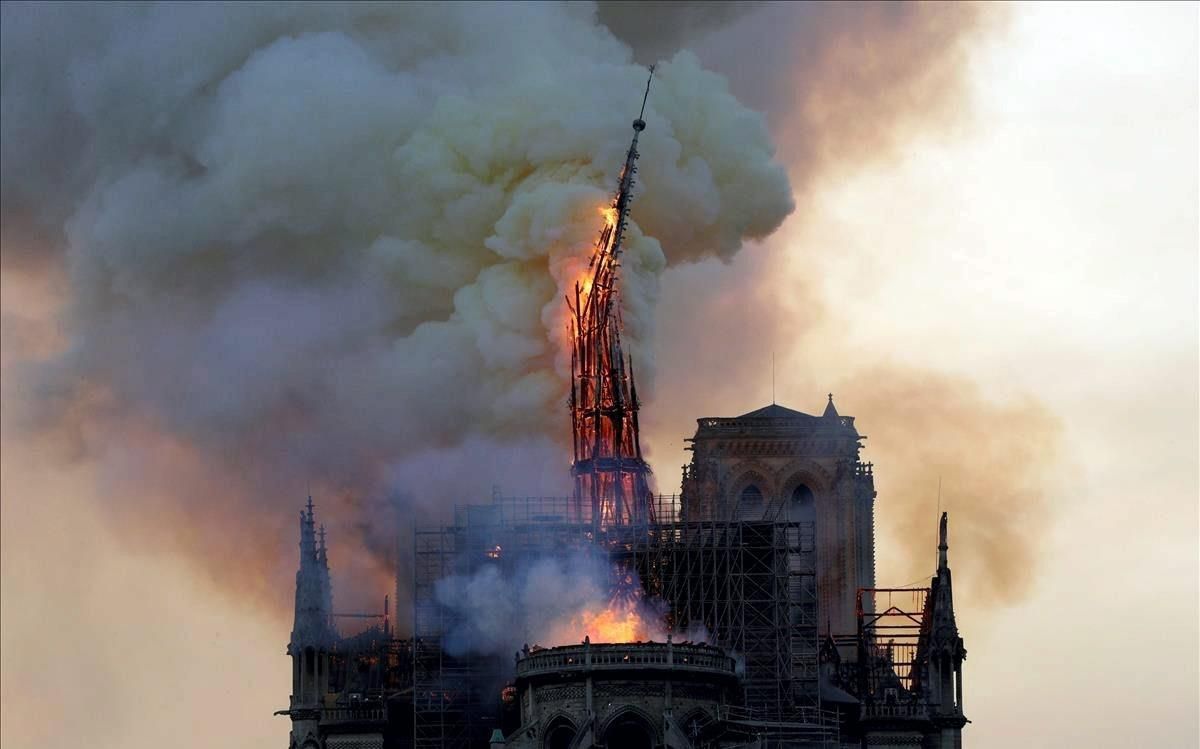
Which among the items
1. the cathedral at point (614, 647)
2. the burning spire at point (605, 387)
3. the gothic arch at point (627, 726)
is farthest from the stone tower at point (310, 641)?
the gothic arch at point (627, 726)

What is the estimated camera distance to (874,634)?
183625mm

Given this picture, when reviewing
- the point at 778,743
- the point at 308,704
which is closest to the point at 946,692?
the point at 778,743

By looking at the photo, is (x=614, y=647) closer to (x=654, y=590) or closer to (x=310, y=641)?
(x=654, y=590)

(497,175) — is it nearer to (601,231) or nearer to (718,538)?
(601,231)

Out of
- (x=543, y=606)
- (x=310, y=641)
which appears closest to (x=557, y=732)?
(x=543, y=606)

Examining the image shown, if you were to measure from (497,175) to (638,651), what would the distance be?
35039mm

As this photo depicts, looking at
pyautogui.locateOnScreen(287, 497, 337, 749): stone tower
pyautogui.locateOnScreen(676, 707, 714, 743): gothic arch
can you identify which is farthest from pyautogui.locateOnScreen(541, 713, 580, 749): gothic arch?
pyautogui.locateOnScreen(287, 497, 337, 749): stone tower

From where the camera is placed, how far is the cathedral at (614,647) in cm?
15475

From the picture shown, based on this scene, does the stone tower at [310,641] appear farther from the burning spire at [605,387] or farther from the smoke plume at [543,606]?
the burning spire at [605,387]

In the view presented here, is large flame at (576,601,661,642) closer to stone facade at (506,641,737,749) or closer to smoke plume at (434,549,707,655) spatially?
A: smoke plume at (434,549,707,655)

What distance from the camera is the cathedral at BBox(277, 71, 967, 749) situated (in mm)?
154750

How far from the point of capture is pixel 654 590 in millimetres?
167750

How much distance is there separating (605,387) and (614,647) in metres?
23.6

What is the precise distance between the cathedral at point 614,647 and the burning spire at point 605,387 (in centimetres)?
10
